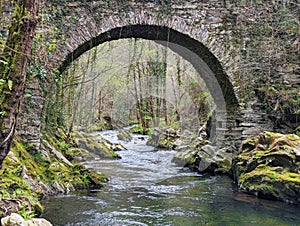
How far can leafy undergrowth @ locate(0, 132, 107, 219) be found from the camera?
3.27 meters

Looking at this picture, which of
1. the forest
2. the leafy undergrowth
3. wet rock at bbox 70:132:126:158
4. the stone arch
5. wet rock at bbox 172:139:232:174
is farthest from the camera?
wet rock at bbox 70:132:126:158

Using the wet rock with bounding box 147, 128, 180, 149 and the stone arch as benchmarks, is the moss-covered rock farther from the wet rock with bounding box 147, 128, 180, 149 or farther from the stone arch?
the wet rock with bounding box 147, 128, 180, 149

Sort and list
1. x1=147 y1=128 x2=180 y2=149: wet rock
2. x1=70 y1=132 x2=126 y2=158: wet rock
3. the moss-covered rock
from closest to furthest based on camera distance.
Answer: the moss-covered rock < x1=70 y1=132 x2=126 y2=158: wet rock < x1=147 y1=128 x2=180 y2=149: wet rock

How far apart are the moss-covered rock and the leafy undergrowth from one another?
2.64 meters

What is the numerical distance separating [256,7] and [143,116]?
44.6ft

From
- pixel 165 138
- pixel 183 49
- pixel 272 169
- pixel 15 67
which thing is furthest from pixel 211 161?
pixel 165 138

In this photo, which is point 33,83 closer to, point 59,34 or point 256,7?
point 59,34

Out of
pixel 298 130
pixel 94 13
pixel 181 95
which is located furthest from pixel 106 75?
pixel 298 130

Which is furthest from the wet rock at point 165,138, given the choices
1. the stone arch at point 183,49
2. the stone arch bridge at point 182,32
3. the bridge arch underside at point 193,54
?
the stone arch bridge at point 182,32

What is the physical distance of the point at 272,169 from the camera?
4.96 meters

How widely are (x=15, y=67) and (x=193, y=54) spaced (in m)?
5.62

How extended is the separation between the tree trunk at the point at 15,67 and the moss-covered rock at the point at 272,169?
3.78 m

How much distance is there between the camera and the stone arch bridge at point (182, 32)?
6438 mm

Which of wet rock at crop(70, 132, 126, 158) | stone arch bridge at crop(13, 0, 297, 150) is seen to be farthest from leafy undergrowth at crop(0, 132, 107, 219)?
wet rock at crop(70, 132, 126, 158)
